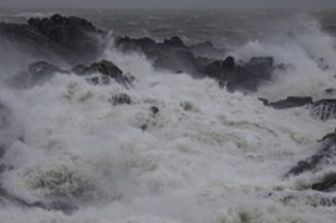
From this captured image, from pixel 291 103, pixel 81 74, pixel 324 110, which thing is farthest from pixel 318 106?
pixel 81 74

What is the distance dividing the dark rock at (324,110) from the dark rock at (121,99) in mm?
6477

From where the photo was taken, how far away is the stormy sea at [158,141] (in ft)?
38.2

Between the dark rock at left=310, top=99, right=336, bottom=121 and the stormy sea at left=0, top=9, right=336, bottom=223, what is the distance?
0.04 meters

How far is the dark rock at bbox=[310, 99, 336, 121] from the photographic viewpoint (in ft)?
62.7

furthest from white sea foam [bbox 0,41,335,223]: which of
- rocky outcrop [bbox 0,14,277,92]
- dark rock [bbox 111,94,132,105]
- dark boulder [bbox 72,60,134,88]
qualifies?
rocky outcrop [bbox 0,14,277,92]

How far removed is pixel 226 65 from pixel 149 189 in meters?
13.3

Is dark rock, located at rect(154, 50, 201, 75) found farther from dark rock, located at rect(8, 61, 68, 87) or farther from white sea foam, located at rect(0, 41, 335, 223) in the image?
dark rock, located at rect(8, 61, 68, 87)

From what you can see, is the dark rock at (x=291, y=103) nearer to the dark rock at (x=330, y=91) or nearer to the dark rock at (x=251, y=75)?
the dark rock at (x=251, y=75)

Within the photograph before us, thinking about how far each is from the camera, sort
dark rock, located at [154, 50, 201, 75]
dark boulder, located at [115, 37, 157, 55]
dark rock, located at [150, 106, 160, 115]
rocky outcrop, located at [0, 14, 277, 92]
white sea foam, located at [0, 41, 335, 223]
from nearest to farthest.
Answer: white sea foam, located at [0, 41, 335, 223] → dark rock, located at [150, 106, 160, 115] → rocky outcrop, located at [0, 14, 277, 92] → dark rock, located at [154, 50, 201, 75] → dark boulder, located at [115, 37, 157, 55]

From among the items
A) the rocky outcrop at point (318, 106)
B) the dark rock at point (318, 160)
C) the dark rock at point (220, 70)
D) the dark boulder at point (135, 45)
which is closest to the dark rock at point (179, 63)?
the dark rock at point (220, 70)

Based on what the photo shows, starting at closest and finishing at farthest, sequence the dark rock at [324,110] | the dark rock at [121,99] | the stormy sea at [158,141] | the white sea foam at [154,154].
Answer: the white sea foam at [154,154] → the stormy sea at [158,141] → the dark rock at [121,99] → the dark rock at [324,110]

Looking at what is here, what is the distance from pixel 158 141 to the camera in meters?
15.3

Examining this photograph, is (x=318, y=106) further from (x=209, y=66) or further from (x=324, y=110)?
(x=209, y=66)

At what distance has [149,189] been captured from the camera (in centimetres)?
1270
